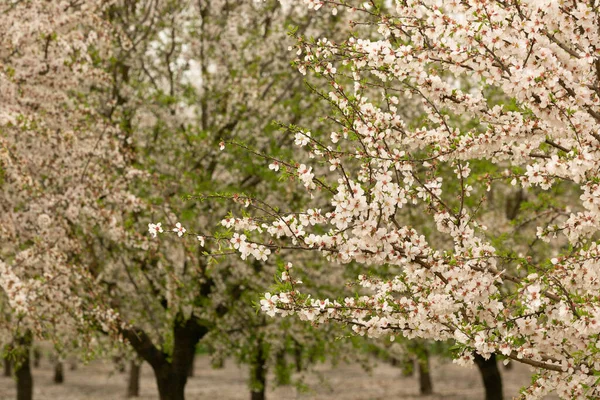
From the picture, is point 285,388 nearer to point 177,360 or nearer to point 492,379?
point 492,379

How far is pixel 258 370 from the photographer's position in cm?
2011

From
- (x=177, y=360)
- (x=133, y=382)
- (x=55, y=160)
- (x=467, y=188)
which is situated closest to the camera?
(x=467, y=188)

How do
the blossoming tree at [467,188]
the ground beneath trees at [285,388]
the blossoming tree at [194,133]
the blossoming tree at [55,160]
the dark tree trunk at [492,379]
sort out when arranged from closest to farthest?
the blossoming tree at [467,188], the blossoming tree at [55,160], the blossoming tree at [194,133], the dark tree trunk at [492,379], the ground beneath trees at [285,388]

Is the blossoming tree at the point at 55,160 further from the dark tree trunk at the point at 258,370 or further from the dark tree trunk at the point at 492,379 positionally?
the dark tree trunk at the point at 492,379

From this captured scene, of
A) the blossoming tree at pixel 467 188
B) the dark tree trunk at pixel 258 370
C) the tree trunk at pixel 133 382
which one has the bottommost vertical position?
the tree trunk at pixel 133 382

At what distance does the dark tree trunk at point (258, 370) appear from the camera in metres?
17.2

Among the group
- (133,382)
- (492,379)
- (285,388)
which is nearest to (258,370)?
(492,379)

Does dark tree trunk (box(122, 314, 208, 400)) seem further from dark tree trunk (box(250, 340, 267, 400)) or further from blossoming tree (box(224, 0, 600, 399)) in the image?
blossoming tree (box(224, 0, 600, 399))

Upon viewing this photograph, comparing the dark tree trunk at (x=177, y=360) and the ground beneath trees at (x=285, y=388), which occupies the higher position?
the dark tree trunk at (x=177, y=360)

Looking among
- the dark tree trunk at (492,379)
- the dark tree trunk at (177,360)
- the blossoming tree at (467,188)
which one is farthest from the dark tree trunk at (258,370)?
the blossoming tree at (467,188)

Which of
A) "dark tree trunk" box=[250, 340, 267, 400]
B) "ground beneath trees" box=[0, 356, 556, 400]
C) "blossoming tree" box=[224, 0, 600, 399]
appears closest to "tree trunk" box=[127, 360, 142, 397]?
"ground beneath trees" box=[0, 356, 556, 400]

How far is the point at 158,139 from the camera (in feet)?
50.1

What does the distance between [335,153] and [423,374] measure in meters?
25.3

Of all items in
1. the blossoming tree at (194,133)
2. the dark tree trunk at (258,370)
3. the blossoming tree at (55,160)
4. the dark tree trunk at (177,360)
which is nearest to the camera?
the blossoming tree at (55,160)
